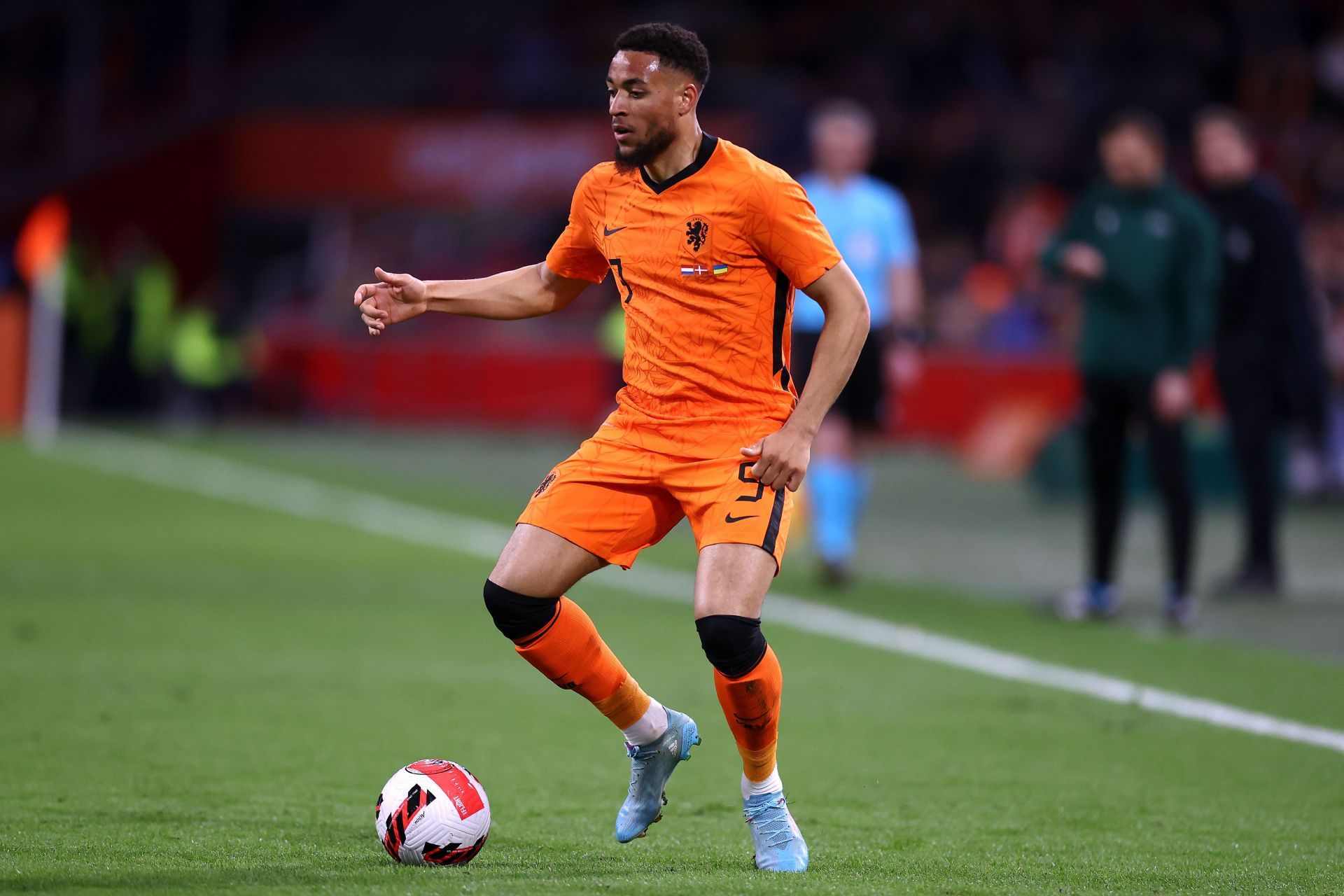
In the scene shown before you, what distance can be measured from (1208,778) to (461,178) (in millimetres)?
22655

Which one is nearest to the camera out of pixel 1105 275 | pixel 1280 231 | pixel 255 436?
pixel 1105 275

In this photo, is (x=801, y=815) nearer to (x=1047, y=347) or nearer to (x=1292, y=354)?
(x=1292, y=354)

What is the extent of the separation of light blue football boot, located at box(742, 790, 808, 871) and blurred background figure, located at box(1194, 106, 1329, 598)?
5.82m

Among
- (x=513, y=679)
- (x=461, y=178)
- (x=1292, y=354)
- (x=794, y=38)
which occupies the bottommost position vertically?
(x=513, y=679)

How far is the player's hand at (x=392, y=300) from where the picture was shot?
5070 mm

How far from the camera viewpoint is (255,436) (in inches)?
897

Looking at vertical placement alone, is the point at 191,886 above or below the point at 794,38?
below

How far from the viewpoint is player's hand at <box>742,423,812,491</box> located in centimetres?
465

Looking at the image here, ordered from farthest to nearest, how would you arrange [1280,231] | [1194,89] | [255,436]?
[1194,89]
[255,436]
[1280,231]

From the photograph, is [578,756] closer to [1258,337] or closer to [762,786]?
[762,786]

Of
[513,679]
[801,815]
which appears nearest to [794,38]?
[513,679]

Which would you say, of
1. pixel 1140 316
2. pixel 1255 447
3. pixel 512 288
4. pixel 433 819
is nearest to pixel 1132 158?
pixel 1140 316

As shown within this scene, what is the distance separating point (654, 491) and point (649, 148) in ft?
2.91

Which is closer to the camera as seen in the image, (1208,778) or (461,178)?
(1208,778)
